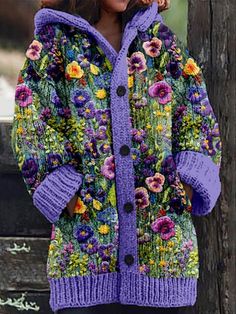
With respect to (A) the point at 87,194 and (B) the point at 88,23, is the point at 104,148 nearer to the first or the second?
(A) the point at 87,194

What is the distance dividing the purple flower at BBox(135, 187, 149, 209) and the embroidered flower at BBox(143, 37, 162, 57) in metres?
0.44

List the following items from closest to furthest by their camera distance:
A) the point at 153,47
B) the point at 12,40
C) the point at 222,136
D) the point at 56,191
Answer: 1. the point at 56,191
2. the point at 153,47
3. the point at 222,136
4. the point at 12,40

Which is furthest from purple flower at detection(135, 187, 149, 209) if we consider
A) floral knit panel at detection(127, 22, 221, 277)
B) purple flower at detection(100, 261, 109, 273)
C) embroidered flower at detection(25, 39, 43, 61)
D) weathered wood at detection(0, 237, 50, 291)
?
weathered wood at detection(0, 237, 50, 291)

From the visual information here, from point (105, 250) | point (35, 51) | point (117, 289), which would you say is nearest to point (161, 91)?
point (35, 51)

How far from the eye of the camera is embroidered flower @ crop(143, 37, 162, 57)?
318 centimetres

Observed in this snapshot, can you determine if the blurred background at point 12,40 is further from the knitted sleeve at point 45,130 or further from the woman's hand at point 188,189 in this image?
the woman's hand at point 188,189

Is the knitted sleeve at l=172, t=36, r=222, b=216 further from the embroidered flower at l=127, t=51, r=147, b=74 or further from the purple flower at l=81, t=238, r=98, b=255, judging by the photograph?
the purple flower at l=81, t=238, r=98, b=255

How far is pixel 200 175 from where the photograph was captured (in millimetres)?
3176

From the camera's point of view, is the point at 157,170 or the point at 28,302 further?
the point at 28,302

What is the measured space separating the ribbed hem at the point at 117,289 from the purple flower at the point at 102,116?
0.49 metres

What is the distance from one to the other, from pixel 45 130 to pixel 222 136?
2.48ft

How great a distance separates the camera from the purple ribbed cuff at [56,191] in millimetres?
3080

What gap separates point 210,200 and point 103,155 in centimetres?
40

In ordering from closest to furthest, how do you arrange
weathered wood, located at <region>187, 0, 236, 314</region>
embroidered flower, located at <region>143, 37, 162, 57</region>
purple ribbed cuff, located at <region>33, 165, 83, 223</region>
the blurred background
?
1. purple ribbed cuff, located at <region>33, 165, 83, 223</region>
2. embroidered flower, located at <region>143, 37, 162, 57</region>
3. weathered wood, located at <region>187, 0, 236, 314</region>
4. the blurred background
